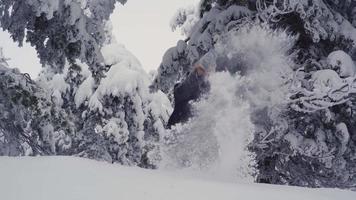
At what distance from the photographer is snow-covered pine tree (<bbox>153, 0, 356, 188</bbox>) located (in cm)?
815

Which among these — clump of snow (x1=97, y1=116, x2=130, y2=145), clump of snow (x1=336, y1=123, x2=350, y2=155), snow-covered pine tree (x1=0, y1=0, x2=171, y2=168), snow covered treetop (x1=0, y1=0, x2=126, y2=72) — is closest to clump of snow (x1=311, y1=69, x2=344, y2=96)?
clump of snow (x1=336, y1=123, x2=350, y2=155)

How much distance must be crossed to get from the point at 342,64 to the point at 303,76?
0.87 m

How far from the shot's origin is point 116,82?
15.9 meters

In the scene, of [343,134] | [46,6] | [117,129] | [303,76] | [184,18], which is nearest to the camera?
[46,6]

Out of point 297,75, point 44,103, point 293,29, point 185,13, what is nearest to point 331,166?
point 297,75

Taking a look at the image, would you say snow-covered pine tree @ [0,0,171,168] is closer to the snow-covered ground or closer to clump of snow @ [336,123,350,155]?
clump of snow @ [336,123,350,155]

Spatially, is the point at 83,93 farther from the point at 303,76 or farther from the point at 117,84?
the point at 303,76

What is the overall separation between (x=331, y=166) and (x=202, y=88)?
123 inches

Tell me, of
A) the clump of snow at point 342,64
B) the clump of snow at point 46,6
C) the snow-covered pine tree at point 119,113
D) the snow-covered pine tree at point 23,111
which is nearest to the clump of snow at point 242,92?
the clump of snow at point 342,64

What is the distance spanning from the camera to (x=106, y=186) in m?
3.21

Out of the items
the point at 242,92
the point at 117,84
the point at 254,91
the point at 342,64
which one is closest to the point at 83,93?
the point at 117,84

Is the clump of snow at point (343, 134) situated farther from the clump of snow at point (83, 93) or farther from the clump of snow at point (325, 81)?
the clump of snow at point (83, 93)

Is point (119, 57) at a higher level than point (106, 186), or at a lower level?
higher

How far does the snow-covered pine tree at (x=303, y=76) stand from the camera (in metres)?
8.15
